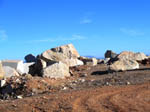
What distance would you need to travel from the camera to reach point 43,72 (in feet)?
63.1

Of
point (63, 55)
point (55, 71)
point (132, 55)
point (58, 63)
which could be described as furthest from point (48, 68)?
point (132, 55)

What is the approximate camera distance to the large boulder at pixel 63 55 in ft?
92.3

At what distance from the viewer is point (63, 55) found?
101ft

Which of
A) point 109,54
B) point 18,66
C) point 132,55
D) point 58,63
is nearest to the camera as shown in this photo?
point 58,63

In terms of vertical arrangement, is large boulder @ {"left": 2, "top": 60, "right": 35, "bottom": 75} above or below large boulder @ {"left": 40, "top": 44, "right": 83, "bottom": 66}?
below

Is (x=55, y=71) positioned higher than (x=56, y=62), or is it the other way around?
(x=56, y=62)

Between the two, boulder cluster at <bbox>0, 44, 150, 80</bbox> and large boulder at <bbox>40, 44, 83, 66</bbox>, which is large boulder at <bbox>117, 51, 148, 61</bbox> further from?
large boulder at <bbox>40, 44, 83, 66</bbox>

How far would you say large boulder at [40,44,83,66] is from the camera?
2813 cm

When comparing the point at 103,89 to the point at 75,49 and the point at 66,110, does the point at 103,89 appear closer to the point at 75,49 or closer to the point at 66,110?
the point at 66,110

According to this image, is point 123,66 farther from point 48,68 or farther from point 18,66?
point 18,66

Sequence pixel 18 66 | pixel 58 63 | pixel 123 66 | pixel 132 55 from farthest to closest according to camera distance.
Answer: pixel 132 55, pixel 18 66, pixel 123 66, pixel 58 63

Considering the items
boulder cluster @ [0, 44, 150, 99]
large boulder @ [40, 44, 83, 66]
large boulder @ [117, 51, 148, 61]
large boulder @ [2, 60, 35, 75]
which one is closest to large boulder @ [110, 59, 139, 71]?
boulder cluster @ [0, 44, 150, 99]

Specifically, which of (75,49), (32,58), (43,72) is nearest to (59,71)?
(43,72)

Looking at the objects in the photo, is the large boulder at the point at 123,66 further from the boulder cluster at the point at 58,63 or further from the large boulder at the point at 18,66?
the large boulder at the point at 18,66
